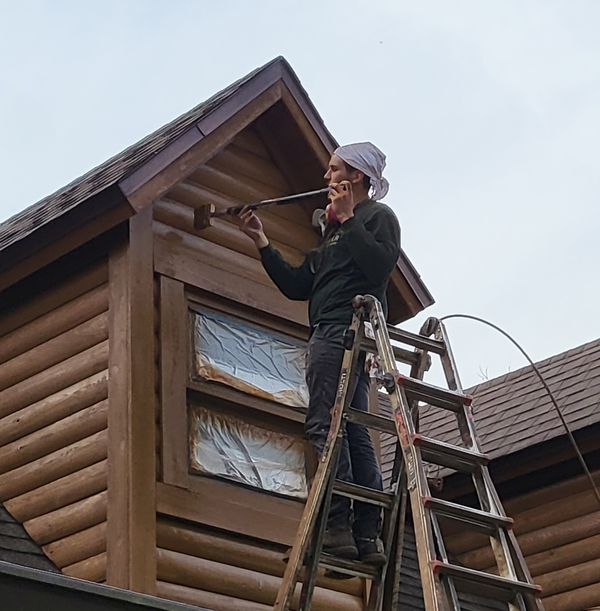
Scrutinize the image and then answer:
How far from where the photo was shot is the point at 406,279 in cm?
825

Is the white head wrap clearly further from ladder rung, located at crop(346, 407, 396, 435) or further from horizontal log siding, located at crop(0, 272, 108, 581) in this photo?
horizontal log siding, located at crop(0, 272, 108, 581)

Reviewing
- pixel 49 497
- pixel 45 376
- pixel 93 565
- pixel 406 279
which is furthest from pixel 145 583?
pixel 406 279

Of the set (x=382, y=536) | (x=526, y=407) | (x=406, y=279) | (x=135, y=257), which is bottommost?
(x=382, y=536)

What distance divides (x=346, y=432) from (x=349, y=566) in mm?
644

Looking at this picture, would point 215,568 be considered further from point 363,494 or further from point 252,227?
point 252,227

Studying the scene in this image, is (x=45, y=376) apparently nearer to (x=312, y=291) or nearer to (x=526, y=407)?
(x=312, y=291)

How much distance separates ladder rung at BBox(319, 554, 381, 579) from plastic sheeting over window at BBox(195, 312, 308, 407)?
5.46 feet

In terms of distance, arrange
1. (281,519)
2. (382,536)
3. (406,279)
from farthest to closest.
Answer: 1. (406,279)
2. (281,519)
3. (382,536)

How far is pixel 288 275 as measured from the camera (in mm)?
6543

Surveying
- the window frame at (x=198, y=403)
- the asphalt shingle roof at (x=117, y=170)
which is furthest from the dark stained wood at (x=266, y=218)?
the window frame at (x=198, y=403)

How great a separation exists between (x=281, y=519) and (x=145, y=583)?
116 centimetres

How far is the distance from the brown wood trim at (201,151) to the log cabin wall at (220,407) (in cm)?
23

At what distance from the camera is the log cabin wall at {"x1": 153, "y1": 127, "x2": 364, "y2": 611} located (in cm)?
634

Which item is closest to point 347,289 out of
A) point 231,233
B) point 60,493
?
point 231,233
